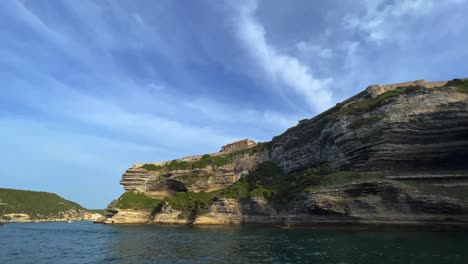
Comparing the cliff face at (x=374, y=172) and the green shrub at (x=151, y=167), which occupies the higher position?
the green shrub at (x=151, y=167)

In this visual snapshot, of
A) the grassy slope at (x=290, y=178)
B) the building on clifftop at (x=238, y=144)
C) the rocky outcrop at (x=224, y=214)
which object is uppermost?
the building on clifftop at (x=238, y=144)

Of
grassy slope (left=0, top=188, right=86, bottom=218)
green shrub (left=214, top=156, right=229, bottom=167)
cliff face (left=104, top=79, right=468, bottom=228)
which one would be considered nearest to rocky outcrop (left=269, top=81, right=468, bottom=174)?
cliff face (left=104, top=79, right=468, bottom=228)

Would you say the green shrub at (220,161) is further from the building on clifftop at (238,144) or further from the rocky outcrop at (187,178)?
the building on clifftop at (238,144)

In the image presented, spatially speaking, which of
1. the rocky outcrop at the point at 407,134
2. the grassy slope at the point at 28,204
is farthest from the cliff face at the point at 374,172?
the grassy slope at the point at 28,204

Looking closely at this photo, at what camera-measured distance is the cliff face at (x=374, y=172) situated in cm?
4678

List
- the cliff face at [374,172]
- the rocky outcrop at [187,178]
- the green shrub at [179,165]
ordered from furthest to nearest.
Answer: the green shrub at [179,165] < the rocky outcrop at [187,178] < the cliff face at [374,172]

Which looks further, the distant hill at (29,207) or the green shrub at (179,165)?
the distant hill at (29,207)

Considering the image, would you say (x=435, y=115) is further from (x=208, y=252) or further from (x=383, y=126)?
(x=208, y=252)

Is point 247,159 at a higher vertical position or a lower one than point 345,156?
higher

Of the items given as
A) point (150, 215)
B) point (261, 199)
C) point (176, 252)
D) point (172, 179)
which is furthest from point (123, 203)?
point (176, 252)

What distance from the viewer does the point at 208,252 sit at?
97.0 ft

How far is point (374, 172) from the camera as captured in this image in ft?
183

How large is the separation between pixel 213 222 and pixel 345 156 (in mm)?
33769

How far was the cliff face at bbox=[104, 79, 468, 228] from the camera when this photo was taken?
46.8 metres
